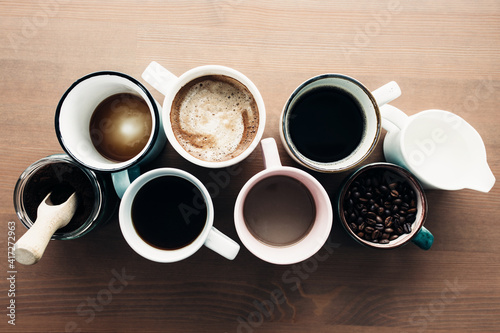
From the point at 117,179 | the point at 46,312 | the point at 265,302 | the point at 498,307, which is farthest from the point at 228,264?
the point at 498,307

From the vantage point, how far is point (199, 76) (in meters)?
0.81

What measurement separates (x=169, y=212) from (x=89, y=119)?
32 cm

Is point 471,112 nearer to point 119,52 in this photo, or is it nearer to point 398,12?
point 398,12

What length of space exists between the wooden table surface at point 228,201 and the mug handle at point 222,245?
17cm

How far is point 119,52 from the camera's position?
3.19ft

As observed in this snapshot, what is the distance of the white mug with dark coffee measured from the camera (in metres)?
0.81

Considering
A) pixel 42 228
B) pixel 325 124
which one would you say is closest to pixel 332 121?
pixel 325 124

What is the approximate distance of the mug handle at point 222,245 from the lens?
772mm
